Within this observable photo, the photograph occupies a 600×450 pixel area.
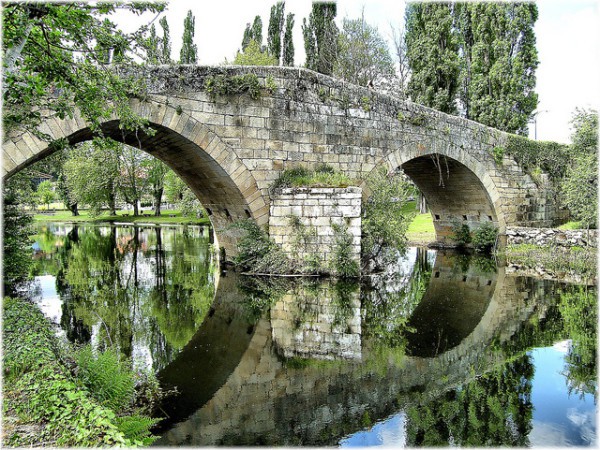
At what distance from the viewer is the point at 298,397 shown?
4.74 meters

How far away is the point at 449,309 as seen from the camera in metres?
8.51

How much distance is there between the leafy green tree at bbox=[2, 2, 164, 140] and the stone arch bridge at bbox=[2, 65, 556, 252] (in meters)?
2.98

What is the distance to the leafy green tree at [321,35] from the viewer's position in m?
31.2

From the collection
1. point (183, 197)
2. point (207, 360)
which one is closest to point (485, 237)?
point (207, 360)

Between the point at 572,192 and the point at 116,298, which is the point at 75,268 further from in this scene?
the point at 572,192

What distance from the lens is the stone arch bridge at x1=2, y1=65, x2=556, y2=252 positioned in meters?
10.1

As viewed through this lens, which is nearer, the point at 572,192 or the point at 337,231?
the point at 337,231

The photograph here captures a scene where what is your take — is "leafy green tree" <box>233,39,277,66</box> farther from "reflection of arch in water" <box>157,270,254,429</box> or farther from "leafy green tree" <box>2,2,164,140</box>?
"leafy green tree" <box>2,2,164,140</box>

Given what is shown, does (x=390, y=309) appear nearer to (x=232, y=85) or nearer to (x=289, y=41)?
(x=232, y=85)

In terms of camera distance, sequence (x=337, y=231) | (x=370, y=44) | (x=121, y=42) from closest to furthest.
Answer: (x=121, y=42), (x=337, y=231), (x=370, y=44)

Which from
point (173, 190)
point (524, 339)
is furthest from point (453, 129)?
point (173, 190)

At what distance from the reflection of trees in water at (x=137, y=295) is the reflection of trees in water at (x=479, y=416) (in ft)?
9.84

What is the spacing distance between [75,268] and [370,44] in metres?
25.8

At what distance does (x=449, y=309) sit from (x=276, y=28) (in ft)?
98.6
